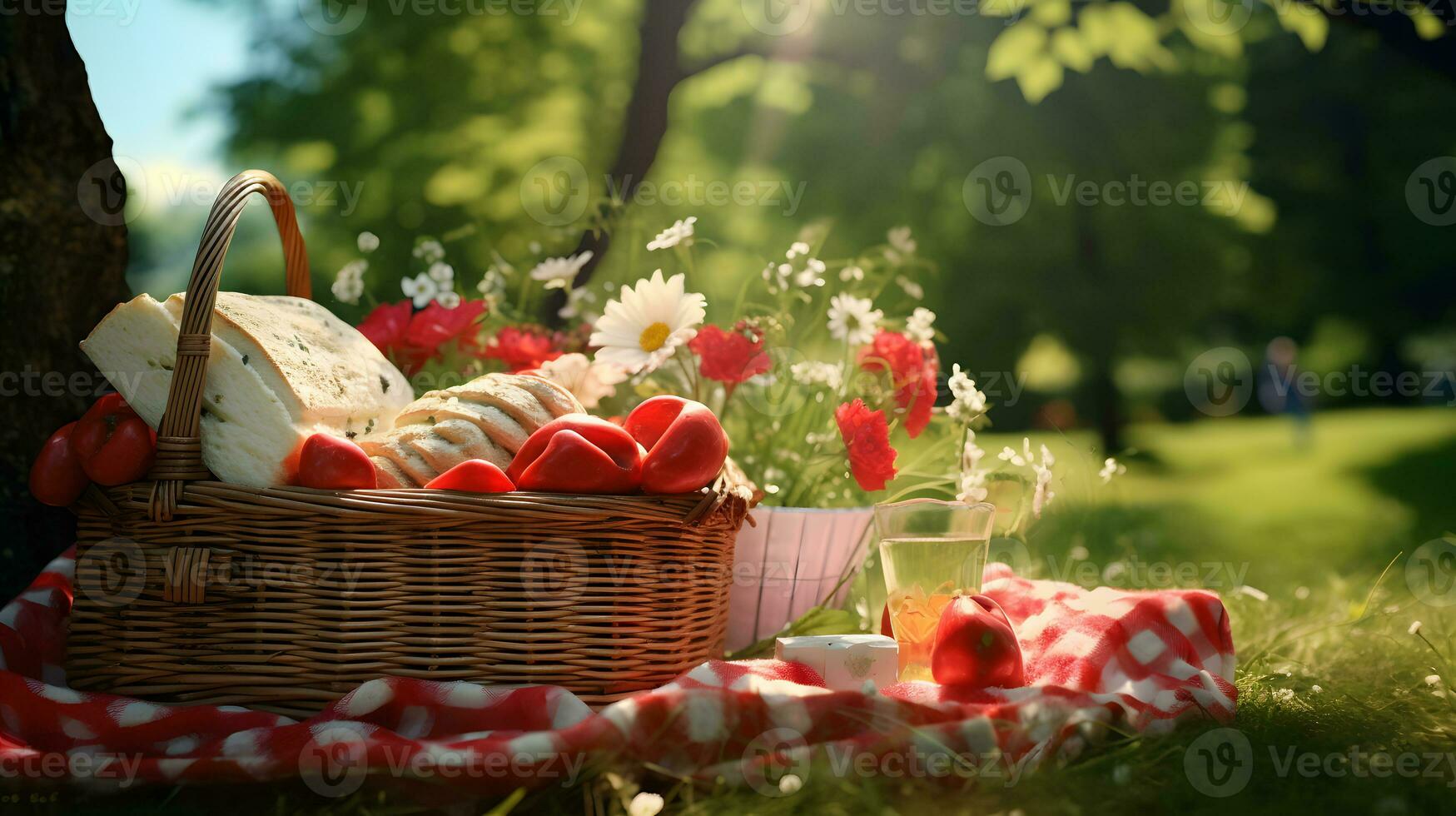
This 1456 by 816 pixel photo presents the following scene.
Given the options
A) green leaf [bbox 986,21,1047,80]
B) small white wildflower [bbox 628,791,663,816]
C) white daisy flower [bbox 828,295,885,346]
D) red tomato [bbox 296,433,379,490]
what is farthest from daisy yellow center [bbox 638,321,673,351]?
green leaf [bbox 986,21,1047,80]

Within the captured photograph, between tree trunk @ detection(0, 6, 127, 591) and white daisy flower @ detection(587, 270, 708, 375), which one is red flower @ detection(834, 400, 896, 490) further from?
tree trunk @ detection(0, 6, 127, 591)

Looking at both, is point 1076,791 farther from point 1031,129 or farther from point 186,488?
point 1031,129

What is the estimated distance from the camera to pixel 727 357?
7.55ft

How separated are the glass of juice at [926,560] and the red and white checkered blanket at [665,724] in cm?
19

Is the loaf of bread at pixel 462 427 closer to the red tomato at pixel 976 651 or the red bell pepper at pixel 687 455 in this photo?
the red bell pepper at pixel 687 455

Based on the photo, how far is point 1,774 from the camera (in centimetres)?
152

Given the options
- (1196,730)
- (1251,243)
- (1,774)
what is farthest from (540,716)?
(1251,243)

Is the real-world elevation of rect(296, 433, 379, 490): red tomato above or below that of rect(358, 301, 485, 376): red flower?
below

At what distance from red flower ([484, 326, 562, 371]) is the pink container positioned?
65cm

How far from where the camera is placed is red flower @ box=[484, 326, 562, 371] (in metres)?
2.49

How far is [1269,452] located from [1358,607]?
11.9 meters

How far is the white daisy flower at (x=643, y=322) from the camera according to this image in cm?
219

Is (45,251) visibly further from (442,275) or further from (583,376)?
(583,376)
